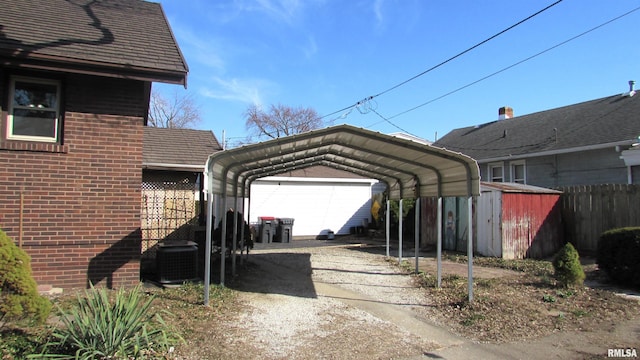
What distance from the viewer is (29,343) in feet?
14.5

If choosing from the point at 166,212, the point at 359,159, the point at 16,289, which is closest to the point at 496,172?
the point at 359,159

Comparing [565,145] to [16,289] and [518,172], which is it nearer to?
[518,172]

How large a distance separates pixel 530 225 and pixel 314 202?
10.3 m

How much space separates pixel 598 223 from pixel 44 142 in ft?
45.8

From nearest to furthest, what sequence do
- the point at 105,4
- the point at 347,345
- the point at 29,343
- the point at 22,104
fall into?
the point at 29,343, the point at 347,345, the point at 22,104, the point at 105,4

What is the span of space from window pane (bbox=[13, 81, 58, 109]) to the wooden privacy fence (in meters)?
13.8

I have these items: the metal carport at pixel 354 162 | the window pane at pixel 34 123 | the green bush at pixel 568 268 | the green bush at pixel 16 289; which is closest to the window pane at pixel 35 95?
the window pane at pixel 34 123

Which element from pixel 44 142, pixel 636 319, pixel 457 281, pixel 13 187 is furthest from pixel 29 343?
pixel 636 319

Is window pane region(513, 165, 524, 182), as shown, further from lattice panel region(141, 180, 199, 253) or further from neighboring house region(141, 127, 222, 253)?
lattice panel region(141, 180, 199, 253)

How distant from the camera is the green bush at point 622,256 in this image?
8.22 meters

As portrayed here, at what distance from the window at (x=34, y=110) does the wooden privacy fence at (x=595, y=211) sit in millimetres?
13685

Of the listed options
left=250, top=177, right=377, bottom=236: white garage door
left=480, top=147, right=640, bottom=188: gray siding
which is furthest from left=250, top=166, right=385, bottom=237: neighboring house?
left=480, top=147, right=640, bottom=188: gray siding

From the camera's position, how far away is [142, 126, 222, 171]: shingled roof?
448 inches

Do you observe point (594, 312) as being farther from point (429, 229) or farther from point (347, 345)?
point (429, 229)
